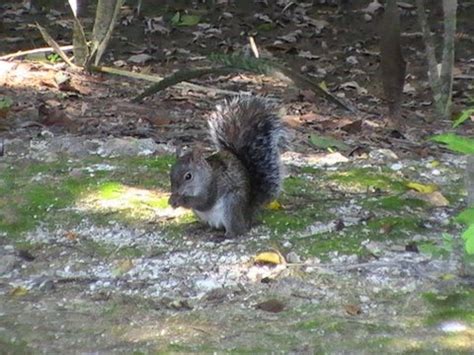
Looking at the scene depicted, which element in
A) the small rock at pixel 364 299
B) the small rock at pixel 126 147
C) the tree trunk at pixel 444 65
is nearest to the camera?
the small rock at pixel 364 299

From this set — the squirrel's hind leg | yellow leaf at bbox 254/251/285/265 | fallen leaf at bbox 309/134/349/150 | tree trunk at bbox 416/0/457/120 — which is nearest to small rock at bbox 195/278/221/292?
yellow leaf at bbox 254/251/285/265

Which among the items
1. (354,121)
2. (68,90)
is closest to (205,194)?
(354,121)

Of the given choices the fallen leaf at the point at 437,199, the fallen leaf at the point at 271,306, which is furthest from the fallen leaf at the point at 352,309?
the fallen leaf at the point at 437,199

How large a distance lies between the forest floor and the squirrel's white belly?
0.05 meters

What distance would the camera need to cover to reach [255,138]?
4.46m

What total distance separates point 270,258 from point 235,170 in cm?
59

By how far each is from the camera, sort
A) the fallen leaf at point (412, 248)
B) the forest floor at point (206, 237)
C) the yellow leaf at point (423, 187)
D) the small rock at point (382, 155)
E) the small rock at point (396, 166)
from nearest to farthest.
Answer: the forest floor at point (206, 237)
the fallen leaf at point (412, 248)
the yellow leaf at point (423, 187)
the small rock at point (396, 166)
the small rock at point (382, 155)

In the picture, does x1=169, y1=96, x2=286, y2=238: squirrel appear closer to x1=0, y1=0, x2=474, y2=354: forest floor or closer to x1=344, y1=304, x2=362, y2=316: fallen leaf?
x1=0, y1=0, x2=474, y2=354: forest floor

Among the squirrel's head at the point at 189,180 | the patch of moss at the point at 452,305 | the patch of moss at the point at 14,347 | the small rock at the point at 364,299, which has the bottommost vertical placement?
the patch of moss at the point at 452,305

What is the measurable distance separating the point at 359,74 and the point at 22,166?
3923 mm

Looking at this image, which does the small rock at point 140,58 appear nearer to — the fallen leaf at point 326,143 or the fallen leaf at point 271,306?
the fallen leaf at point 326,143

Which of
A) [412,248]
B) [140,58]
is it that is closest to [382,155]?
[412,248]

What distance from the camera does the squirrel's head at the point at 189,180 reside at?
166 inches

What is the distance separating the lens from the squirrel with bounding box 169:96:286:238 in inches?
167
